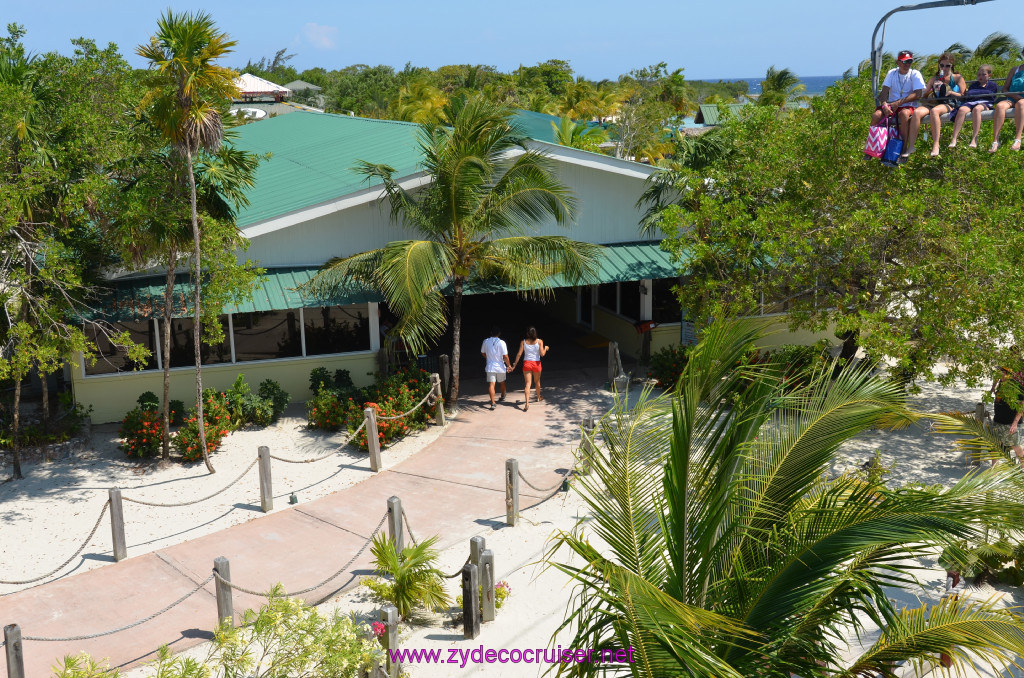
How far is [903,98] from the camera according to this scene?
11.2 m

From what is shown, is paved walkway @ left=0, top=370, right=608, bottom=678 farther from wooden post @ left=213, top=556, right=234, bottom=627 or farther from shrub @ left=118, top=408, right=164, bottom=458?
shrub @ left=118, top=408, right=164, bottom=458

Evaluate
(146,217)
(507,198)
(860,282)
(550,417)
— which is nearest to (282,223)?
(146,217)

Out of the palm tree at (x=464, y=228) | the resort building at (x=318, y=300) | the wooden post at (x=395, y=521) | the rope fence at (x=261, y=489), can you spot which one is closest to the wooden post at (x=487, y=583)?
the rope fence at (x=261, y=489)

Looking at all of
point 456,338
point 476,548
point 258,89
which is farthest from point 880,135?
point 258,89

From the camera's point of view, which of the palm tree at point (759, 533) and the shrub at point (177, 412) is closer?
the palm tree at point (759, 533)

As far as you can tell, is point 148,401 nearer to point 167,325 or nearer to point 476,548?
point 167,325

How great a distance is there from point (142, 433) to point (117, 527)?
3.29 meters

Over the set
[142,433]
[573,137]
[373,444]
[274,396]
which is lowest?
[373,444]

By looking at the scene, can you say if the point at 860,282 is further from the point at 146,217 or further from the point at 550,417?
the point at 146,217

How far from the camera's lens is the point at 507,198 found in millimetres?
14969

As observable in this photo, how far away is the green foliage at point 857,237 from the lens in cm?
1186

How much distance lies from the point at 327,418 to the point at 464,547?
4.85 m

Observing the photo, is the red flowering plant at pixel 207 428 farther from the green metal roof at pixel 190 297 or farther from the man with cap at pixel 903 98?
the man with cap at pixel 903 98

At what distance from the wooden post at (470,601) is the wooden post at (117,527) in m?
4.50
